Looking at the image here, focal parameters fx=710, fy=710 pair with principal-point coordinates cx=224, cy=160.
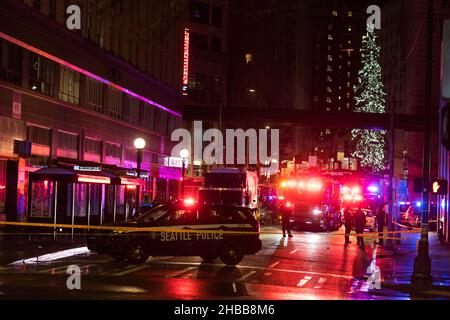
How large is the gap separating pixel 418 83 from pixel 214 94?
1131 inches

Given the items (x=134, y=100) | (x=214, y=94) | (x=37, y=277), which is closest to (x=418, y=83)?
(x=214, y=94)

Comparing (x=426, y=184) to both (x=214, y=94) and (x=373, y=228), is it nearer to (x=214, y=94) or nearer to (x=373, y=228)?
(x=373, y=228)

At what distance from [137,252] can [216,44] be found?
2676 inches

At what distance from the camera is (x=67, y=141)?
37750 millimetres

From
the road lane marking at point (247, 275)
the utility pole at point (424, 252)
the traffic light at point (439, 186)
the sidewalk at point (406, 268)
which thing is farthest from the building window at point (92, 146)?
the traffic light at point (439, 186)

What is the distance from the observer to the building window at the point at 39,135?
1305 inches

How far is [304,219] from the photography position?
42.6 m

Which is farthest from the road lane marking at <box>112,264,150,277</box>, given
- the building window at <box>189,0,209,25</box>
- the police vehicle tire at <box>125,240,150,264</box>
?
the building window at <box>189,0,209,25</box>

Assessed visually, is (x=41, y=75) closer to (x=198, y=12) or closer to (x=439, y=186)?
(x=439, y=186)

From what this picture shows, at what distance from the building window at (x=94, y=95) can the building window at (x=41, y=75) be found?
5.25 meters

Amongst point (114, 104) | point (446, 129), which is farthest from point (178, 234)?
point (114, 104)

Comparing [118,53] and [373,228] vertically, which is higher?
[118,53]

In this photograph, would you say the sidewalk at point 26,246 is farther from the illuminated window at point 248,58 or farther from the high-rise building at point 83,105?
the illuminated window at point 248,58

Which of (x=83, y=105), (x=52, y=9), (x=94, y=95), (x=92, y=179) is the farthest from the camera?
(x=94, y=95)
